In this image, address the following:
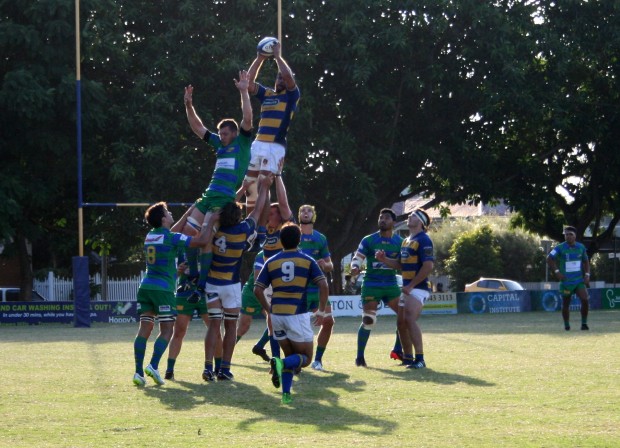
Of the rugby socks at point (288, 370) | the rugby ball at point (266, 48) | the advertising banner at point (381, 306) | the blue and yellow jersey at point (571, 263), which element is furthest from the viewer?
the advertising banner at point (381, 306)

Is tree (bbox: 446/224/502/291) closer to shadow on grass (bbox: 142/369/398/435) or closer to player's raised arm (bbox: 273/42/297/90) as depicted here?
player's raised arm (bbox: 273/42/297/90)

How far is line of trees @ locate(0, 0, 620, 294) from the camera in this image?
33281 millimetres

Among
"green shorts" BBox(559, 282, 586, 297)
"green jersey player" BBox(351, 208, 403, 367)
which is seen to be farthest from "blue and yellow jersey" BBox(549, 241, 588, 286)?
"green jersey player" BBox(351, 208, 403, 367)

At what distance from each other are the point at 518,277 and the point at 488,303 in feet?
102

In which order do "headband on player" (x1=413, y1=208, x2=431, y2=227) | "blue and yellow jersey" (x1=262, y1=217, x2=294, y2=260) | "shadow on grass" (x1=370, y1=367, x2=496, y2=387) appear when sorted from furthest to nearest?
"headband on player" (x1=413, y1=208, x2=431, y2=227) → "blue and yellow jersey" (x1=262, y1=217, x2=294, y2=260) → "shadow on grass" (x1=370, y1=367, x2=496, y2=387)

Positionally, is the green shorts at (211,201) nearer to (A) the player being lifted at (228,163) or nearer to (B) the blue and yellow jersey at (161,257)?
(A) the player being lifted at (228,163)

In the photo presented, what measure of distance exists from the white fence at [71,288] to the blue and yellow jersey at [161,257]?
3196 centimetres

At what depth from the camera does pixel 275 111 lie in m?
15.2

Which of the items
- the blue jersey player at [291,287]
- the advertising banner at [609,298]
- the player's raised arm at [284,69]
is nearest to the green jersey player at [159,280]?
the blue jersey player at [291,287]

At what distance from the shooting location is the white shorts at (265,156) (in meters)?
15.2

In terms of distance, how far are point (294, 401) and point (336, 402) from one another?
0.42m

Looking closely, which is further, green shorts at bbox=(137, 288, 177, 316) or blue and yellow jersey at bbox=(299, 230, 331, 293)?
blue and yellow jersey at bbox=(299, 230, 331, 293)

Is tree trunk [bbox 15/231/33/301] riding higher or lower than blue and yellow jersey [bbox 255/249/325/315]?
higher

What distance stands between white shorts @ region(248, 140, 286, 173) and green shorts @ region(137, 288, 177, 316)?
8.88 feet
